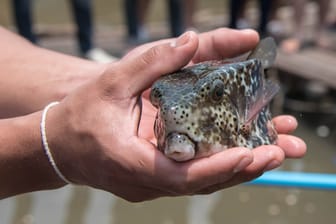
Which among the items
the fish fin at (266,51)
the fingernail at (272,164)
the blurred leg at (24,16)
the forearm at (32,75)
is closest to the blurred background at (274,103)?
the blurred leg at (24,16)

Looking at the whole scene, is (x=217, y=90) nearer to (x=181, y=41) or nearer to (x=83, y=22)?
(x=181, y=41)

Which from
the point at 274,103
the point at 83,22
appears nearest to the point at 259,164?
the point at 274,103

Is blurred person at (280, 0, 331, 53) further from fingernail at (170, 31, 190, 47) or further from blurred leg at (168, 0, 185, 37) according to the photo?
fingernail at (170, 31, 190, 47)

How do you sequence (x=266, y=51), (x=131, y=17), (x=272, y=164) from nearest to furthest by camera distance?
(x=272, y=164) < (x=266, y=51) < (x=131, y=17)

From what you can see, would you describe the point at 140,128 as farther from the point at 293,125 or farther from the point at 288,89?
the point at 288,89

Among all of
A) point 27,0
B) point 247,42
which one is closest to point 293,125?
point 247,42

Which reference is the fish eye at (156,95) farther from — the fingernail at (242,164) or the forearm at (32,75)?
the forearm at (32,75)
